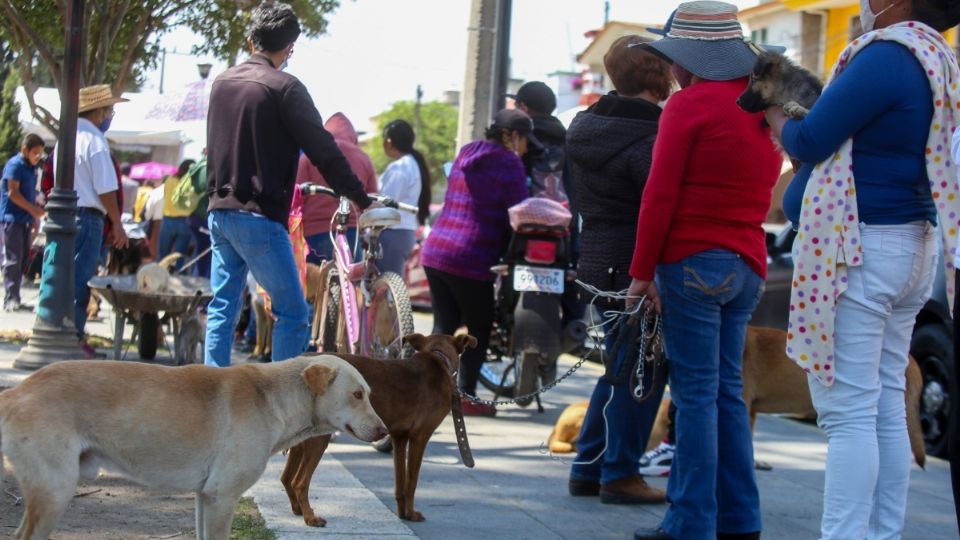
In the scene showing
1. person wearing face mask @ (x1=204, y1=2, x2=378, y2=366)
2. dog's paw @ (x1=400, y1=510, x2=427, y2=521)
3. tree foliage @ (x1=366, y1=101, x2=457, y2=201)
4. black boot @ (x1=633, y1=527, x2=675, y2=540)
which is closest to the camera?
black boot @ (x1=633, y1=527, x2=675, y2=540)

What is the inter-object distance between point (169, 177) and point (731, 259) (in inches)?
488

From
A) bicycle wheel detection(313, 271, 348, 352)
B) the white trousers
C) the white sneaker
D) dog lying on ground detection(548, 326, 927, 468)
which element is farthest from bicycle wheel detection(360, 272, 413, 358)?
the white trousers

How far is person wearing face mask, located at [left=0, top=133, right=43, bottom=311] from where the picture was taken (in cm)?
1447

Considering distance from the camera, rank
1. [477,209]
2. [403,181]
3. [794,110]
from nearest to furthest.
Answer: [794,110] → [477,209] → [403,181]

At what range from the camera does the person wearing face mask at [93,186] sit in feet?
30.2

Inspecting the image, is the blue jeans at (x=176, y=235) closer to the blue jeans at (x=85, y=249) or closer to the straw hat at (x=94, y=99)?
the blue jeans at (x=85, y=249)

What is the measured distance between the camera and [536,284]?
821 centimetres

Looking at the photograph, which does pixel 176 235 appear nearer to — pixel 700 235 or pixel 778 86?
pixel 700 235

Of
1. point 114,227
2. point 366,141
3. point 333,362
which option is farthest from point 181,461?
point 366,141

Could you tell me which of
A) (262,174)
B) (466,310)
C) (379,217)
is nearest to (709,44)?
(262,174)

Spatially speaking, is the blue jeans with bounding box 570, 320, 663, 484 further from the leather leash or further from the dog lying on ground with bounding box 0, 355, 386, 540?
the dog lying on ground with bounding box 0, 355, 386, 540

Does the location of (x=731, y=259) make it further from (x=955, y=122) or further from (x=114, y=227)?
(x=114, y=227)

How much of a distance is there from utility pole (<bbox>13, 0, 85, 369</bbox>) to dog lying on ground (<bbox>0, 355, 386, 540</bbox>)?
4775 mm

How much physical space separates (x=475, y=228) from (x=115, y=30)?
6.11 m
